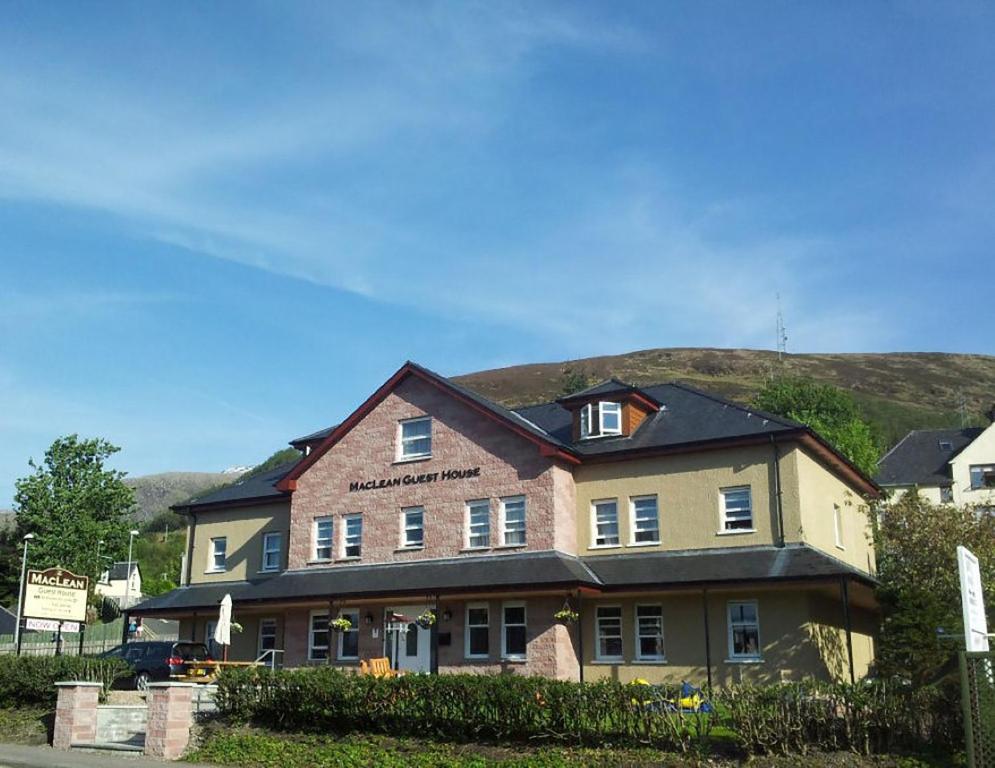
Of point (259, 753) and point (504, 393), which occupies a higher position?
point (504, 393)

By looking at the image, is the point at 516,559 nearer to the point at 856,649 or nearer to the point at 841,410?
the point at 856,649

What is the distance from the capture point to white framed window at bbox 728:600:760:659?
26.6 metres

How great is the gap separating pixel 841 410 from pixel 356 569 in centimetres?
4758

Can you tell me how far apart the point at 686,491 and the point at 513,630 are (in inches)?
251

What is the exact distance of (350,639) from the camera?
3183cm

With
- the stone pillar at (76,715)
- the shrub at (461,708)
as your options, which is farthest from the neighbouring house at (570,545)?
the stone pillar at (76,715)

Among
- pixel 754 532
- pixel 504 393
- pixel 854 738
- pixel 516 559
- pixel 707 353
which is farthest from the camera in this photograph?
pixel 707 353

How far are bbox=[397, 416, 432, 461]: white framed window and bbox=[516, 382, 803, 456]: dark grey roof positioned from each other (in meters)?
4.01

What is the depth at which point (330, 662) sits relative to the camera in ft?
104

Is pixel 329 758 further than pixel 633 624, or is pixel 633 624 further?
pixel 633 624

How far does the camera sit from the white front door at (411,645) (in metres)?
30.2

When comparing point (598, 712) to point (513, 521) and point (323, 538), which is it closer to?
point (513, 521)

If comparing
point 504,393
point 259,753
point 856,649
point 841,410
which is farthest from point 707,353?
point 259,753

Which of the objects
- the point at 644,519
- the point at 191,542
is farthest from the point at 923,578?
the point at 191,542
